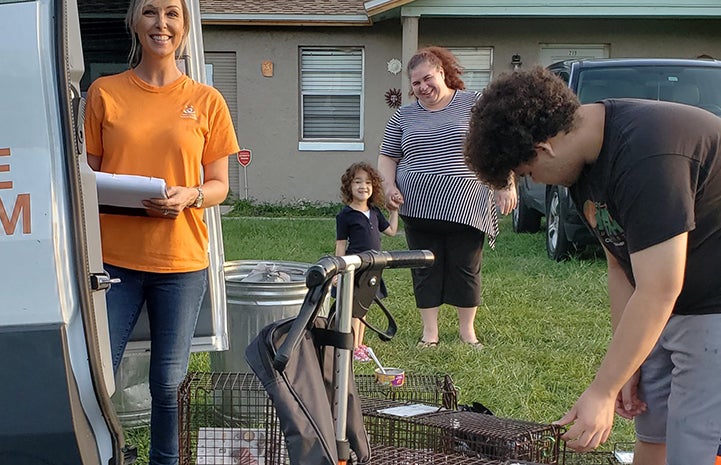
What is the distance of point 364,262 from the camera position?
6.57 ft

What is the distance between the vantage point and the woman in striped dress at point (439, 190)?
470 centimetres

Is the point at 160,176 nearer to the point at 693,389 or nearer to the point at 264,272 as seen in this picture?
the point at 264,272

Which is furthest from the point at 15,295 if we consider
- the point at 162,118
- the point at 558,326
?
the point at 558,326

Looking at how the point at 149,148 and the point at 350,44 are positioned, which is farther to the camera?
the point at 350,44

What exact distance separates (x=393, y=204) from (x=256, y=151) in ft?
27.9

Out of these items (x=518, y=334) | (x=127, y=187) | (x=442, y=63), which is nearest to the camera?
(x=127, y=187)

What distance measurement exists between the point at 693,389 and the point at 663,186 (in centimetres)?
69

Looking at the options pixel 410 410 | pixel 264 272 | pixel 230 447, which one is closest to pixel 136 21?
pixel 264 272

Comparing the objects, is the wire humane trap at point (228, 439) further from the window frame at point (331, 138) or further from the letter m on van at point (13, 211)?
the window frame at point (331, 138)

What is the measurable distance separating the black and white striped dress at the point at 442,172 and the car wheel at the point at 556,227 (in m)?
2.95

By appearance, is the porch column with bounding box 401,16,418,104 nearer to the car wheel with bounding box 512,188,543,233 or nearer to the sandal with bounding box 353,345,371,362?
the car wheel with bounding box 512,188,543,233

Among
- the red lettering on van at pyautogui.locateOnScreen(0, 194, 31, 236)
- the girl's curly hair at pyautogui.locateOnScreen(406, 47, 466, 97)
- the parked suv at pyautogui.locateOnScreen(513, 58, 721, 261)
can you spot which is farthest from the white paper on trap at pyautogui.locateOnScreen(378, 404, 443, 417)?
the parked suv at pyautogui.locateOnScreen(513, 58, 721, 261)

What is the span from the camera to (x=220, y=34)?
12805mm

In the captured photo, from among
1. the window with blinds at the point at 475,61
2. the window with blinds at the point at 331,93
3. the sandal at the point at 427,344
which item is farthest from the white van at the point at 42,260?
the window with blinds at the point at 475,61
